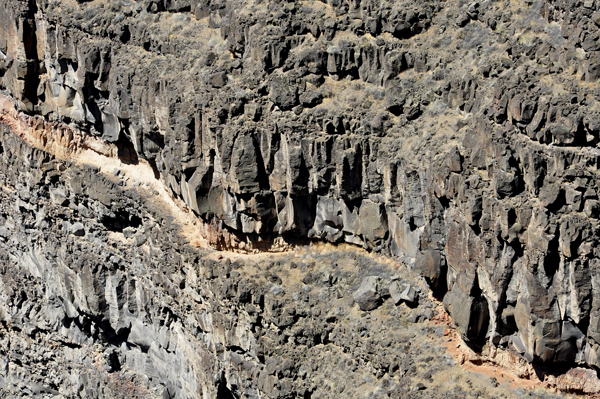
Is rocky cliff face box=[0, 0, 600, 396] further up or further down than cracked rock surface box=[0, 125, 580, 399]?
further up

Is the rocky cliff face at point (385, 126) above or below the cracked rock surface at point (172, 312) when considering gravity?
above

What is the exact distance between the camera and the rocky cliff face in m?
29.5

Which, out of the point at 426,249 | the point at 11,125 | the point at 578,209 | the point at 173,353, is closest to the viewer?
the point at 578,209

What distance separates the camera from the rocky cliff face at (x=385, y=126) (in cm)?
2945

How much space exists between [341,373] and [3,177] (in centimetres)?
2494

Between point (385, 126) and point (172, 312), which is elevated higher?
point (385, 126)

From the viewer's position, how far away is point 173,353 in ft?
138

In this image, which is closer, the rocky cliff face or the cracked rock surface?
the rocky cliff face

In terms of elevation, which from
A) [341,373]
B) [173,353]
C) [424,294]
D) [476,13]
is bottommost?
[173,353]

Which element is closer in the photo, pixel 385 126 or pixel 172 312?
pixel 385 126

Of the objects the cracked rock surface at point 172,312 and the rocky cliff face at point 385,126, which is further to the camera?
the cracked rock surface at point 172,312

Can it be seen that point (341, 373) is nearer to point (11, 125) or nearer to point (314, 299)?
point (314, 299)

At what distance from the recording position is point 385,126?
3562 centimetres

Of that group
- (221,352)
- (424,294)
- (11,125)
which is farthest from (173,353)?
(11,125)
